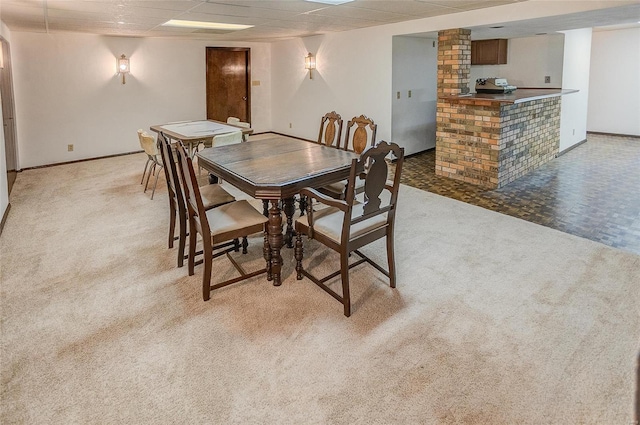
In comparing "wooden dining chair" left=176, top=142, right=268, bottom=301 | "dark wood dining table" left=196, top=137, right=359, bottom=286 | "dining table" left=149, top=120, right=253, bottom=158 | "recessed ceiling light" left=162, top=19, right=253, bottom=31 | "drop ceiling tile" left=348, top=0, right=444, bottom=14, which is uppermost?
"recessed ceiling light" left=162, top=19, right=253, bottom=31

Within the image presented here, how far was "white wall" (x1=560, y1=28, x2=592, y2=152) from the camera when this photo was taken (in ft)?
22.0

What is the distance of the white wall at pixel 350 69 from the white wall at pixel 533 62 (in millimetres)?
2472

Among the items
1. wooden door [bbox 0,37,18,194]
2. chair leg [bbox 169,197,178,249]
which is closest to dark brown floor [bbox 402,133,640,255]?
chair leg [bbox 169,197,178,249]

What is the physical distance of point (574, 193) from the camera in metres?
5.00

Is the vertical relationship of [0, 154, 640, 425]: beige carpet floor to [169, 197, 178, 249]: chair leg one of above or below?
below

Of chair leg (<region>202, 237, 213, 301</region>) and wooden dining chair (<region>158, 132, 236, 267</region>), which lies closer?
chair leg (<region>202, 237, 213, 301</region>)

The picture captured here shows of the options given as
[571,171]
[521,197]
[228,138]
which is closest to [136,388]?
[228,138]

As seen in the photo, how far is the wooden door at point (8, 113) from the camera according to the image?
5.55 metres

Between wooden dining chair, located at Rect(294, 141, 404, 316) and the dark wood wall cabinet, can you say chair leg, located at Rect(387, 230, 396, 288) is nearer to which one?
wooden dining chair, located at Rect(294, 141, 404, 316)

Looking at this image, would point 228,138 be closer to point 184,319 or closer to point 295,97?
point 184,319

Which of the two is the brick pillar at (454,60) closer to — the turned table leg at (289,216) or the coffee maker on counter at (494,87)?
the coffee maker on counter at (494,87)

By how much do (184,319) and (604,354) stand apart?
226 centimetres

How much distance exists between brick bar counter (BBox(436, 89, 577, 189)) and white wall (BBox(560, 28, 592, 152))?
3.43ft

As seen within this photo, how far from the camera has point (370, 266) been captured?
318 centimetres
